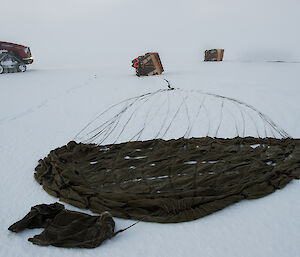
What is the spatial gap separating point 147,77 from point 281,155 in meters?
4.48

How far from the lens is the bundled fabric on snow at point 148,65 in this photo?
630 centimetres

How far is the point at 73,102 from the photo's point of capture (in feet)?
13.9

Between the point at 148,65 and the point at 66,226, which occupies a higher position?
the point at 148,65

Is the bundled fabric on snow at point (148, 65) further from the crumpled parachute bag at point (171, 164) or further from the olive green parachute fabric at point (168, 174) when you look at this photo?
the olive green parachute fabric at point (168, 174)

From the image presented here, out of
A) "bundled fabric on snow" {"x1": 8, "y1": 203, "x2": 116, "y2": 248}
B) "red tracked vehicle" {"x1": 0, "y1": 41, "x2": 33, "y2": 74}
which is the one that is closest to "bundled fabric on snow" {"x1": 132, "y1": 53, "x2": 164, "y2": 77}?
"red tracked vehicle" {"x1": 0, "y1": 41, "x2": 33, "y2": 74}

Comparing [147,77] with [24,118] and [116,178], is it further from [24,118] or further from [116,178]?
[116,178]

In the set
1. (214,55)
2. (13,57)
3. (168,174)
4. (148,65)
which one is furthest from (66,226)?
(214,55)

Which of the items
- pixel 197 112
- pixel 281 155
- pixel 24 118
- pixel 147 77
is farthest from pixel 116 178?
pixel 147 77

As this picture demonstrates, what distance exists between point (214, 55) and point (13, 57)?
7029mm

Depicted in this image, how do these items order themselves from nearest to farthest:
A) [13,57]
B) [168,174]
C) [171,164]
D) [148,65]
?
[168,174] < [171,164] < [148,65] < [13,57]

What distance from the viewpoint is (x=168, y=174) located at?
1.95 m

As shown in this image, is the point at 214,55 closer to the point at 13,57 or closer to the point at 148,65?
the point at 148,65

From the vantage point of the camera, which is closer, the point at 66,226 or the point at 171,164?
the point at 66,226

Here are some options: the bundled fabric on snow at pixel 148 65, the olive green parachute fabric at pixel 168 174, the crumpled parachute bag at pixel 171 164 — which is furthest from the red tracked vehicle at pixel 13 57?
the olive green parachute fabric at pixel 168 174
